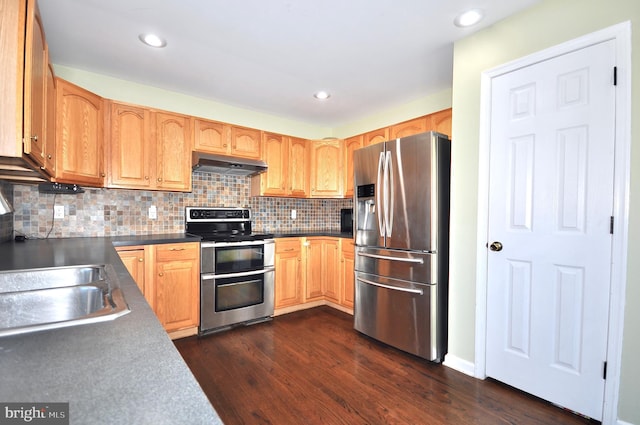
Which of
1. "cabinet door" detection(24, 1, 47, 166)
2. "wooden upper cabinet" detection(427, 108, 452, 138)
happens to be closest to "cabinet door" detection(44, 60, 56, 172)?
"cabinet door" detection(24, 1, 47, 166)

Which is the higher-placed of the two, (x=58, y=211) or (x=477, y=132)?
(x=477, y=132)

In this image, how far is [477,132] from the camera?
6.89ft

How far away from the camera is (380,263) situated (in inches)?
104

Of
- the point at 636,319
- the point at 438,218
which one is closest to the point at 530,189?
the point at 438,218

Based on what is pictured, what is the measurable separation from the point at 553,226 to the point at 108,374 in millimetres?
2164

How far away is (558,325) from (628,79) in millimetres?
1362

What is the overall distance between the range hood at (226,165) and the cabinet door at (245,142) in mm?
136

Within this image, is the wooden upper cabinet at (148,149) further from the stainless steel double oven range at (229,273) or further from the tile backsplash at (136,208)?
the stainless steel double oven range at (229,273)

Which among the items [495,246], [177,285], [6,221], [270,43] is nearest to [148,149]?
→ [6,221]

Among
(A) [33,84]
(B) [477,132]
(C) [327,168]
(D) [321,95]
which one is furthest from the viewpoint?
(C) [327,168]

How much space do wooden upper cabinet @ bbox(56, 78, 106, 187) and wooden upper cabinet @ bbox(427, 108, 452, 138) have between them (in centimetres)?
303

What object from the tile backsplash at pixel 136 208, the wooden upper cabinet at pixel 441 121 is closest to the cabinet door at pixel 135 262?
the tile backsplash at pixel 136 208

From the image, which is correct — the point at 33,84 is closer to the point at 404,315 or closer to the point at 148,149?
the point at 148,149

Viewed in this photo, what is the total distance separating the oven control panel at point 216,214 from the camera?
3301 mm
